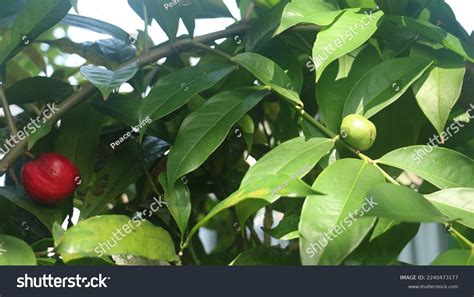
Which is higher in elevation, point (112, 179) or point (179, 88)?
point (179, 88)

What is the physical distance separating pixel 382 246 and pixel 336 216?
0.07 meters

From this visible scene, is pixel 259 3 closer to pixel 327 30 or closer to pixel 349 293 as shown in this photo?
pixel 327 30

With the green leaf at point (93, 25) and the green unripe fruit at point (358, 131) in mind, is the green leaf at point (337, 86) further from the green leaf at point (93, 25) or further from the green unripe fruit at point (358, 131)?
the green leaf at point (93, 25)

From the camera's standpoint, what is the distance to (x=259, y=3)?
29.6 inches

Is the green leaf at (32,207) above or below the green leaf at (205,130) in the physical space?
below

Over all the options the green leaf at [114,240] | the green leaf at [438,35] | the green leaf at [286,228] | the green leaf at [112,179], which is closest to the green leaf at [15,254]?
the green leaf at [114,240]

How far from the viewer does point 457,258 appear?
1.75ft

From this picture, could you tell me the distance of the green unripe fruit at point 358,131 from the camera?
0.60 metres

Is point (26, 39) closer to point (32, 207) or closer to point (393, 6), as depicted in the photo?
point (32, 207)

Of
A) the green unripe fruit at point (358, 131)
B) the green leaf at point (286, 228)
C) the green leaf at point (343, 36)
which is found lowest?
the green leaf at point (286, 228)

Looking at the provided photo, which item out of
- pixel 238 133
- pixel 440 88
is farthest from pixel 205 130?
pixel 440 88

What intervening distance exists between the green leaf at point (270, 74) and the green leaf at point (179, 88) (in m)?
0.03

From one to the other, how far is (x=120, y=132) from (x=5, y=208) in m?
0.18

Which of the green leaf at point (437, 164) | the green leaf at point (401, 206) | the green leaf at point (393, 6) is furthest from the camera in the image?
the green leaf at point (393, 6)
